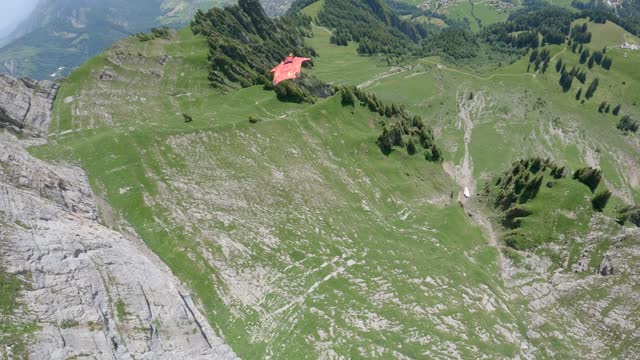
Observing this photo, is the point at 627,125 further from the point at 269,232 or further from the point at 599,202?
the point at 269,232

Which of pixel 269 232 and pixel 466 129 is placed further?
pixel 466 129

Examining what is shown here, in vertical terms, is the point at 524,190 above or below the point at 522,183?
below

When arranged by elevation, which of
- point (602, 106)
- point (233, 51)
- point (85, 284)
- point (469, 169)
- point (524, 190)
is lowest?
point (469, 169)

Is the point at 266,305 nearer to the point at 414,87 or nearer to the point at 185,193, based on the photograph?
the point at 185,193

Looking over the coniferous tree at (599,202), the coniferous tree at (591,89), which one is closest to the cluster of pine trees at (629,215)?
the coniferous tree at (599,202)

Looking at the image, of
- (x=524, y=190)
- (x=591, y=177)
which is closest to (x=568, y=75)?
(x=591, y=177)

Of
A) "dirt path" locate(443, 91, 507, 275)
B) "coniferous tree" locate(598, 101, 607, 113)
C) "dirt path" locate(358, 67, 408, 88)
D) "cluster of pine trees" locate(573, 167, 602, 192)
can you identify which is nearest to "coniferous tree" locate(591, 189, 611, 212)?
"cluster of pine trees" locate(573, 167, 602, 192)
